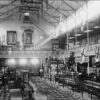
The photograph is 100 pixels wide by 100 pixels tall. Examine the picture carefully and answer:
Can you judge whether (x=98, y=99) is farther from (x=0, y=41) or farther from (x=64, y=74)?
(x=0, y=41)

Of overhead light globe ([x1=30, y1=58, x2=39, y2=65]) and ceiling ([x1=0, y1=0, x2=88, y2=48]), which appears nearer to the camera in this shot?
ceiling ([x1=0, y1=0, x2=88, y2=48])

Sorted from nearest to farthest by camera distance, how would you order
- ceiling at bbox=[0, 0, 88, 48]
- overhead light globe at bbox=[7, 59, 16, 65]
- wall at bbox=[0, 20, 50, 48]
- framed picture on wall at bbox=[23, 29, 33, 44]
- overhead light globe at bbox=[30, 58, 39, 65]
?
ceiling at bbox=[0, 0, 88, 48] < framed picture on wall at bbox=[23, 29, 33, 44] < overhead light globe at bbox=[7, 59, 16, 65] < overhead light globe at bbox=[30, 58, 39, 65] < wall at bbox=[0, 20, 50, 48]

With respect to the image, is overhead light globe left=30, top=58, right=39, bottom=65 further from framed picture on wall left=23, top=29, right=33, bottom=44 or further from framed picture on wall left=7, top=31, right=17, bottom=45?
framed picture on wall left=23, top=29, right=33, bottom=44

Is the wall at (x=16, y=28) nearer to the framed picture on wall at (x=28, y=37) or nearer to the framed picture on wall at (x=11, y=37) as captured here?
the framed picture on wall at (x=11, y=37)

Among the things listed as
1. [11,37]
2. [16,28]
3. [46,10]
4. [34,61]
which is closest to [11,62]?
[34,61]

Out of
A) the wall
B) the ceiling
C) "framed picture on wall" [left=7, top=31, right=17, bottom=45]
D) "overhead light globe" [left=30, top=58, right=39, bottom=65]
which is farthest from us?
the wall

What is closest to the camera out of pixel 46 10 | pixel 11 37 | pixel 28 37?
pixel 28 37

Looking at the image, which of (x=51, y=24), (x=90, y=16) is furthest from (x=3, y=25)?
(x=90, y=16)

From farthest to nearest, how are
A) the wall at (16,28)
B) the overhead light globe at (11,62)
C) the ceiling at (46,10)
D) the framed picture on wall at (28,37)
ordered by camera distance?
the wall at (16,28), the overhead light globe at (11,62), the framed picture on wall at (28,37), the ceiling at (46,10)

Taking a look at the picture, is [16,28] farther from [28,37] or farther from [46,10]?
[28,37]

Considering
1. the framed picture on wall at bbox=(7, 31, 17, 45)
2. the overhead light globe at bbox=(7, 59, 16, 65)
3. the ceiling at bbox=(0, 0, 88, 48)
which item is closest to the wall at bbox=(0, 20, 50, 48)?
the ceiling at bbox=(0, 0, 88, 48)

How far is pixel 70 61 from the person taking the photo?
1922 centimetres

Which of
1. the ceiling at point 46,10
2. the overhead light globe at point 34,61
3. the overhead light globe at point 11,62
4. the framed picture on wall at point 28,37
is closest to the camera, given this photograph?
the ceiling at point 46,10

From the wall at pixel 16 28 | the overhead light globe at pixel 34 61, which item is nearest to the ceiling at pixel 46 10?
the wall at pixel 16 28
